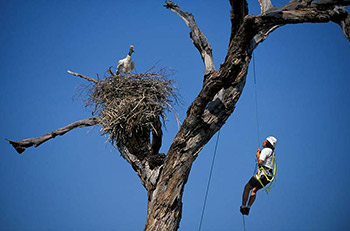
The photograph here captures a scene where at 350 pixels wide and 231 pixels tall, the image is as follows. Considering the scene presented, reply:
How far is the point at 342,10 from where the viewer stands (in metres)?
3.39

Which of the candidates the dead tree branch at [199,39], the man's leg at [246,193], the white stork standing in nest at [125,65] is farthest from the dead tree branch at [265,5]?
the white stork standing in nest at [125,65]

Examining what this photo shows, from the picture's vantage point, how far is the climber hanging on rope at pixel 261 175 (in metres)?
4.66

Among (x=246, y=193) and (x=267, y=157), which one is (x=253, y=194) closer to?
(x=246, y=193)

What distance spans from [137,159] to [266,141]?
5.23 feet

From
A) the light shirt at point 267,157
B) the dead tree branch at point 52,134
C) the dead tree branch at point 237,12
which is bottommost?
the light shirt at point 267,157

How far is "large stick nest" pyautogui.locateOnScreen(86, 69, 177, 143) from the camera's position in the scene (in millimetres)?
4879

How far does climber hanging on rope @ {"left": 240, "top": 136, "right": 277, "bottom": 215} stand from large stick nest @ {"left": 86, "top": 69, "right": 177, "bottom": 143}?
53.7 inches

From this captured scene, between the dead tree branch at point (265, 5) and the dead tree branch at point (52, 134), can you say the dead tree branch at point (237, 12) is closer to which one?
the dead tree branch at point (265, 5)

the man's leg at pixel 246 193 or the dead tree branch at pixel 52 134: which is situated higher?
the dead tree branch at pixel 52 134

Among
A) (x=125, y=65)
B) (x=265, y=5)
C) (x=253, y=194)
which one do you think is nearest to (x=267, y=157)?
(x=253, y=194)

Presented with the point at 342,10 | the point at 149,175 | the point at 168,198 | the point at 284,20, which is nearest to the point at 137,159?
the point at 149,175

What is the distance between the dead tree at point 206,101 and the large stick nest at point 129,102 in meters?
0.14

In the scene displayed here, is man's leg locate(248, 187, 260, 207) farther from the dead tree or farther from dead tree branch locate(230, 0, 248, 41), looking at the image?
dead tree branch locate(230, 0, 248, 41)

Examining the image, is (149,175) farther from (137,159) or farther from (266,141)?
(266,141)
